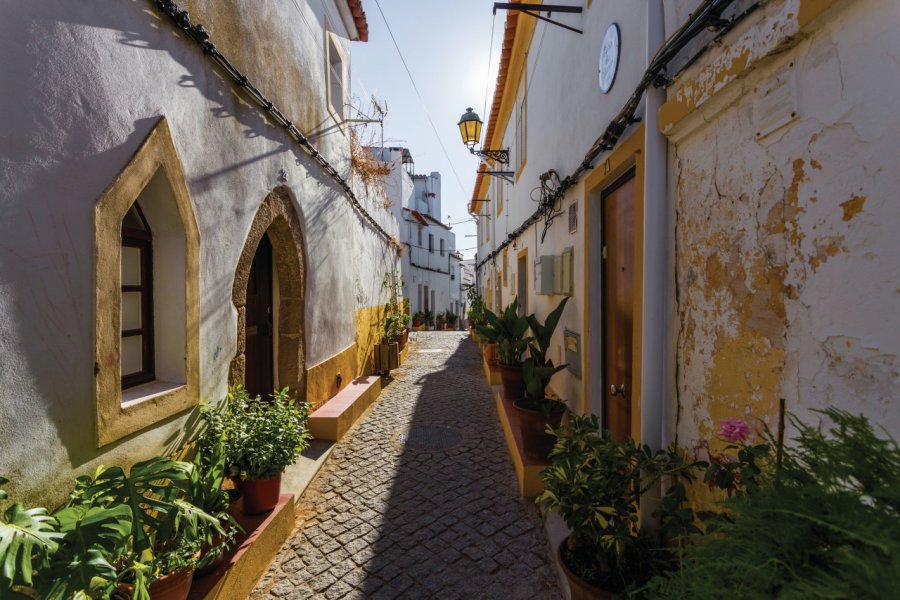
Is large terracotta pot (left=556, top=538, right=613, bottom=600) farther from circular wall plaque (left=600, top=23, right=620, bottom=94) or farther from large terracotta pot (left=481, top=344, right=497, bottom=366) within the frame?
large terracotta pot (left=481, top=344, right=497, bottom=366)

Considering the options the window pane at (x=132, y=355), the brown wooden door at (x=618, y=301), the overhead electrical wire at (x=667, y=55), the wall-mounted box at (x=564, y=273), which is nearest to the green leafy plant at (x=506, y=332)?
the wall-mounted box at (x=564, y=273)

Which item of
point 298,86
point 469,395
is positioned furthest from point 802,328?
point 469,395

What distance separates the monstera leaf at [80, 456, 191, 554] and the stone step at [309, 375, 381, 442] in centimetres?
282

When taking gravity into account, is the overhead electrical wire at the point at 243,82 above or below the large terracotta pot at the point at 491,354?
above

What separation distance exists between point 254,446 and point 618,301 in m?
2.85

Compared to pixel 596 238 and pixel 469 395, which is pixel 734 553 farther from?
pixel 469 395

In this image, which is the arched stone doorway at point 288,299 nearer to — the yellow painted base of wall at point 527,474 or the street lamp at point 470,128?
the yellow painted base of wall at point 527,474

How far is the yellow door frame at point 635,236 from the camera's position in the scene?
8.48ft

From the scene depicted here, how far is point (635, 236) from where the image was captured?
272 centimetres

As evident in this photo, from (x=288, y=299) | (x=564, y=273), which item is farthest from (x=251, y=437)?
(x=564, y=273)

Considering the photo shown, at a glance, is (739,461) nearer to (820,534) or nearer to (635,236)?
(820,534)

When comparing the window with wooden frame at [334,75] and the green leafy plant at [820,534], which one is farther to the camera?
the window with wooden frame at [334,75]

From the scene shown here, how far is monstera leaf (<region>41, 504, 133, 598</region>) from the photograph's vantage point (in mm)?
1309

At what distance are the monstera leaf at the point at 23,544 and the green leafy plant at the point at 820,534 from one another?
70.6 inches
